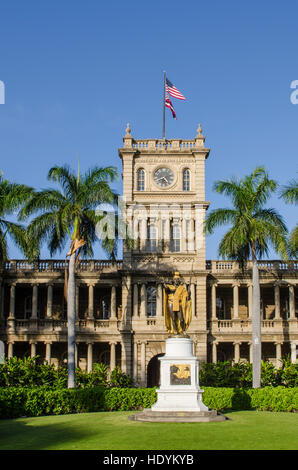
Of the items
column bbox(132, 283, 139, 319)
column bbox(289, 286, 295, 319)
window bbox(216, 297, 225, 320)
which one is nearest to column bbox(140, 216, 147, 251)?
column bbox(132, 283, 139, 319)

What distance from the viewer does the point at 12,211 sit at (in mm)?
31531

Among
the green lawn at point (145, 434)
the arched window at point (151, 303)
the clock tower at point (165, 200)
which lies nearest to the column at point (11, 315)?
the clock tower at point (165, 200)

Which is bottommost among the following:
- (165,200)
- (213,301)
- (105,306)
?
(105,306)

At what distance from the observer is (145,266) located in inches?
1633

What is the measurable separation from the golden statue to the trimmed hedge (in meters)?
4.68

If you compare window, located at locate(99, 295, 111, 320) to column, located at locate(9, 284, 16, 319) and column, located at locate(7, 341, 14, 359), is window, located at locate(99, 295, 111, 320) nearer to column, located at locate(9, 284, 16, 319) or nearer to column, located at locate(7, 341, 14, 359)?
column, located at locate(9, 284, 16, 319)

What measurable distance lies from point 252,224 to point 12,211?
40.1ft

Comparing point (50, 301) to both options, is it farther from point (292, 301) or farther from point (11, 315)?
point (292, 301)

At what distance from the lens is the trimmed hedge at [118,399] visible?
81.5ft

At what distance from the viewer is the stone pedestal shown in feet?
69.6

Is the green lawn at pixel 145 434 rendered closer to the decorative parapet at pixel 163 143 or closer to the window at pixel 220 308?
the window at pixel 220 308

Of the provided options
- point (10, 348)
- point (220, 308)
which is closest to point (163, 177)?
point (220, 308)

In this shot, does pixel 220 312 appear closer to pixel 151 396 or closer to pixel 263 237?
pixel 263 237

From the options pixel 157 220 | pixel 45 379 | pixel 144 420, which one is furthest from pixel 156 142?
pixel 144 420
